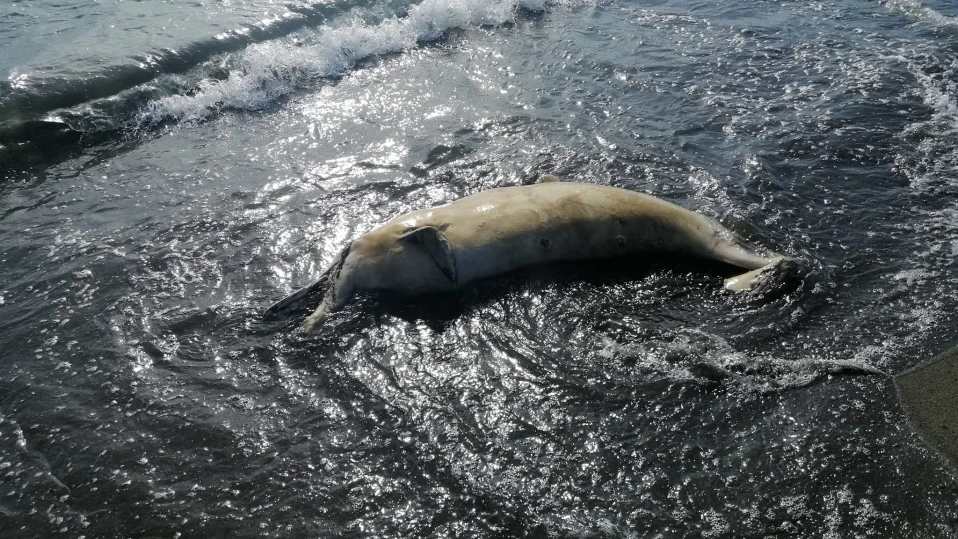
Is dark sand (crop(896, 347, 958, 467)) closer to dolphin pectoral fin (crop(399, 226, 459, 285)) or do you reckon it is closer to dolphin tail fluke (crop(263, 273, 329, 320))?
dolphin pectoral fin (crop(399, 226, 459, 285))

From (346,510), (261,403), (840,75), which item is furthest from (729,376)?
(840,75)

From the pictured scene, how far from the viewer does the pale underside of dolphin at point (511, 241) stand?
192 inches

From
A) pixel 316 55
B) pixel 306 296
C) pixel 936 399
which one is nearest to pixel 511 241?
pixel 306 296

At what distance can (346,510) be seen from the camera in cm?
347

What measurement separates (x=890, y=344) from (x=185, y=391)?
16.0 feet

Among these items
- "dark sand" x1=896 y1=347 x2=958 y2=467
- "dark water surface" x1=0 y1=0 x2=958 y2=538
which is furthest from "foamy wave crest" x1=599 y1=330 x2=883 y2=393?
"dark sand" x1=896 y1=347 x2=958 y2=467

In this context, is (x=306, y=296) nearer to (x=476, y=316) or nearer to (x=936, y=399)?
(x=476, y=316)

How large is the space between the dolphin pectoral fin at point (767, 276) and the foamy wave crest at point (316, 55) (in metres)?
7.02

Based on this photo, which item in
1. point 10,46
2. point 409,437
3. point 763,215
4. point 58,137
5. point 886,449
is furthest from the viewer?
point 10,46

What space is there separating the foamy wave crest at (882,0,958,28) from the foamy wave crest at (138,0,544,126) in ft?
20.8

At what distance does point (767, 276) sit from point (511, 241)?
2017 millimetres

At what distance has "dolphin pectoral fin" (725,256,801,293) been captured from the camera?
16.0 feet

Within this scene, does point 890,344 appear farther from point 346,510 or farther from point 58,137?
point 58,137

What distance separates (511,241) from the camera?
200 inches
